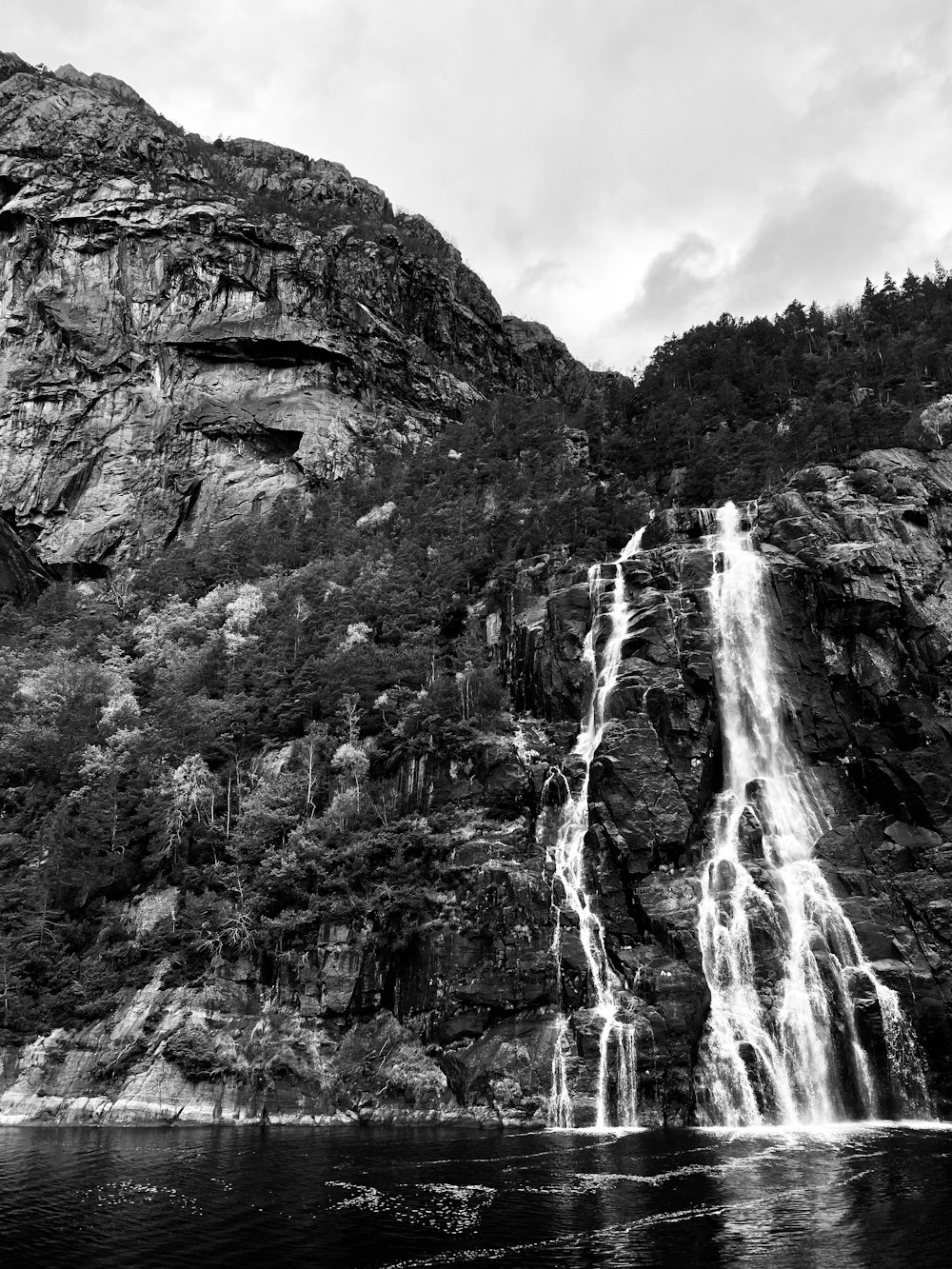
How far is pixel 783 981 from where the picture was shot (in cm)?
3391

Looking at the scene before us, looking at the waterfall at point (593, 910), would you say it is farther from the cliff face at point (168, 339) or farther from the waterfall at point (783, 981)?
the cliff face at point (168, 339)

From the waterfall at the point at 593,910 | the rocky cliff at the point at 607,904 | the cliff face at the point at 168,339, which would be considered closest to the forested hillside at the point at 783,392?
the rocky cliff at the point at 607,904

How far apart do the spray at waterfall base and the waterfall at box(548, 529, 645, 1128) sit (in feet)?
0.21

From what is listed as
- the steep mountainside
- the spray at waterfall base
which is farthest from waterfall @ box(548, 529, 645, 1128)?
the steep mountainside

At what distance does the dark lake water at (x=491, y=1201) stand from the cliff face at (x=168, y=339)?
74099mm

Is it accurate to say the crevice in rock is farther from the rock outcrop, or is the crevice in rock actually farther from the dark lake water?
the dark lake water

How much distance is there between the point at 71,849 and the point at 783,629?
4100 centimetres

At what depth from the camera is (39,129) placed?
105562 millimetres

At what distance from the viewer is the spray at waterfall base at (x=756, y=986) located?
31406 millimetres

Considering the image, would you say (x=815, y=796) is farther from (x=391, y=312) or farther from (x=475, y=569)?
(x=391, y=312)

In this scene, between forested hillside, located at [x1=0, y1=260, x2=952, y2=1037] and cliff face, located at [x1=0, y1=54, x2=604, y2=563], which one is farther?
cliff face, located at [x1=0, y1=54, x2=604, y2=563]

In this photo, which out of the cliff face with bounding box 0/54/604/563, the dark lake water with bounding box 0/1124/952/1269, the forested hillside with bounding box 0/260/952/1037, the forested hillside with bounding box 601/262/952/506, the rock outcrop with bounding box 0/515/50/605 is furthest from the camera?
the cliff face with bounding box 0/54/604/563

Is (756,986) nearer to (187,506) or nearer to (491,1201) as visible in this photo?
(491,1201)

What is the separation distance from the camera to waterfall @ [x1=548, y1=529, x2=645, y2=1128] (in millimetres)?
31844
